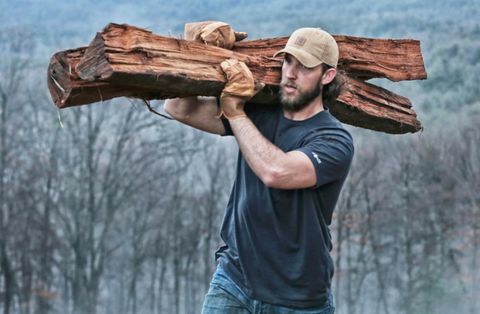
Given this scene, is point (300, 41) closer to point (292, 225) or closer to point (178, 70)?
point (178, 70)

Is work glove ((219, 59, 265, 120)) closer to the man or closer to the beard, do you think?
the man

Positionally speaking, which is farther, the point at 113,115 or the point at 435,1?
the point at 435,1

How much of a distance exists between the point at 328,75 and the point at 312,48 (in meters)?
0.15

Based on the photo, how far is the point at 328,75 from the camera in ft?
12.1

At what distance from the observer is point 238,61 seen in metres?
3.70

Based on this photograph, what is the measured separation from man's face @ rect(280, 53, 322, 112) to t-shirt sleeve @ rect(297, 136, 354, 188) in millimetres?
179

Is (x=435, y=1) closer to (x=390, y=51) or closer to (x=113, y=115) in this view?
(x=113, y=115)

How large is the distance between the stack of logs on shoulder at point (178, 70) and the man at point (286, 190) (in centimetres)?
11

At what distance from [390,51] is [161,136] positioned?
60.4 feet

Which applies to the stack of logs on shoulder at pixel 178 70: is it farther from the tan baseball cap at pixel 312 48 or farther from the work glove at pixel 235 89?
the tan baseball cap at pixel 312 48

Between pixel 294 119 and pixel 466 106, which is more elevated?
pixel 466 106

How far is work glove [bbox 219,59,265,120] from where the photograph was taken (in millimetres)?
3596

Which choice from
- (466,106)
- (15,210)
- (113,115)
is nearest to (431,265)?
(466,106)

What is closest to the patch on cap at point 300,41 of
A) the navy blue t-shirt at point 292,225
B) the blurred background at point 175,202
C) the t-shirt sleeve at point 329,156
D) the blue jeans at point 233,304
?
the navy blue t-shirt at point 292,225
